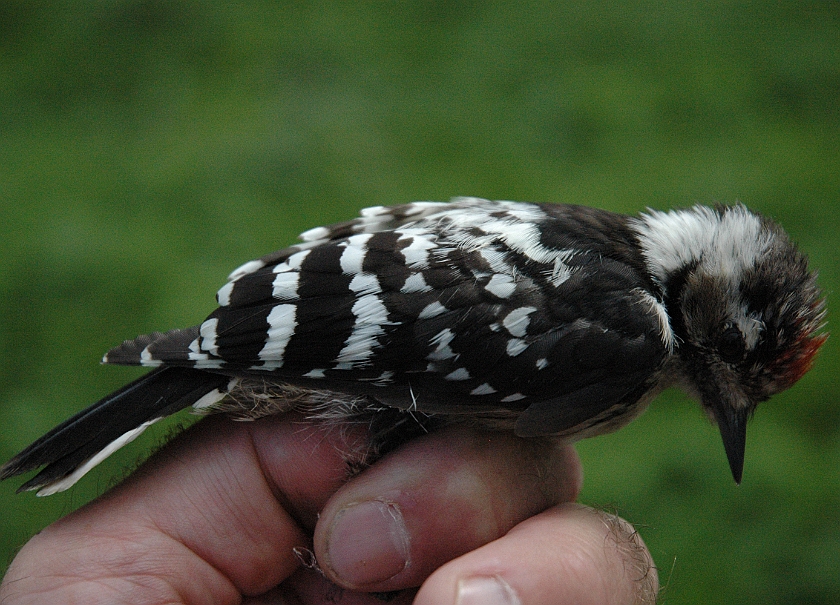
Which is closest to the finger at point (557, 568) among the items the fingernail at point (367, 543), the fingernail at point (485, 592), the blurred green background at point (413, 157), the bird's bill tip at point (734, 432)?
the fingernail at point (485, 592)

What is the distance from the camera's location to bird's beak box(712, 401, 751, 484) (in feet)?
8.72

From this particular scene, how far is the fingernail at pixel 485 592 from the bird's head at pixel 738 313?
3.08ft

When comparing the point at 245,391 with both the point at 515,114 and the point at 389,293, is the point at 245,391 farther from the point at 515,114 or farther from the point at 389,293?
the point at 515,114

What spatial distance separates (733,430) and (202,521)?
183 centimetres

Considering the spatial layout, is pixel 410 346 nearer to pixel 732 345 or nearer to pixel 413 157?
pixel 732 345

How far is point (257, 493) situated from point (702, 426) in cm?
258

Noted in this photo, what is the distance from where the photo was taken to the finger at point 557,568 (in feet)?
7.35

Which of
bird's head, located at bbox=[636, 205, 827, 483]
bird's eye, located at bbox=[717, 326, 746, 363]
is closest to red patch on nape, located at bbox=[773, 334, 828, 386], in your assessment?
bird's head, located at bbox=[636, 205, 827, 483]

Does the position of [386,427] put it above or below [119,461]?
above

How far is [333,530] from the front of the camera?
2.52 metres

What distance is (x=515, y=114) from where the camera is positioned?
6113 millimetres

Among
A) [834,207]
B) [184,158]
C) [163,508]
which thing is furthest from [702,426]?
[184,158]

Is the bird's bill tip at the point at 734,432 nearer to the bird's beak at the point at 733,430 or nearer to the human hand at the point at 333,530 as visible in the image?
the bird's beak at the point at 733,430

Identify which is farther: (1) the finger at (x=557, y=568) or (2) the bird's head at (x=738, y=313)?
(2) the bird's head at (x=738, y=313)
